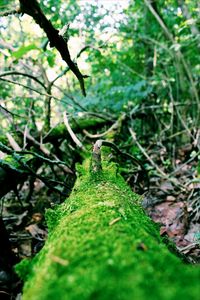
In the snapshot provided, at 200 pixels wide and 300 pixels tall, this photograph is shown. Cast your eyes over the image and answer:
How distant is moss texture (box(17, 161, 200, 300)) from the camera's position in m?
0.68

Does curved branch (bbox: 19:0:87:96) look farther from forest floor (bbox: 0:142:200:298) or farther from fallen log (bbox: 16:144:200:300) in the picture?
forest floor (bbox: 0:142:200:298)

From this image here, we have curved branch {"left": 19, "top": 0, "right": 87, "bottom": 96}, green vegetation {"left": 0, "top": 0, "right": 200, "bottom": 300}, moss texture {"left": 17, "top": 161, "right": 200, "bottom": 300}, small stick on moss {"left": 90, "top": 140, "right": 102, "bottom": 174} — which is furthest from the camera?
small stick on moss {"left": 90, "top": 140, "right": 102, "bottom": 174}

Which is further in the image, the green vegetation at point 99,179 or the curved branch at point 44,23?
the curved branch at point 44,23

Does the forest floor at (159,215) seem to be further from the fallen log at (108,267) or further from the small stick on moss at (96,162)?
the fallen log at (108,267)

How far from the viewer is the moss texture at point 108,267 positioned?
2.22 ft

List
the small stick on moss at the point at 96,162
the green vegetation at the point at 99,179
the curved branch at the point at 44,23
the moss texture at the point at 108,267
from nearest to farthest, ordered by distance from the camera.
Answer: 1. the moss texture at the point at 108,267
2. the green vegetation at the point at 99,179
3. the curved branch at the point at 44,23
4. the small stick on moss at the point at 96,162

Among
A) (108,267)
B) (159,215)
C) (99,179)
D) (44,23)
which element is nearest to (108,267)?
(108,267)

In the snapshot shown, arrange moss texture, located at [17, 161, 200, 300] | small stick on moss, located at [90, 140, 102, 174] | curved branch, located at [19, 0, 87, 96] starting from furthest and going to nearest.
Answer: small stick on moss, located at [90, 140, 102, 174] < curved branch, located at [19, 0, 87, 96] < moss texture, located at [17, 161, 200, 300]

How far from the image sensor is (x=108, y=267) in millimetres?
786

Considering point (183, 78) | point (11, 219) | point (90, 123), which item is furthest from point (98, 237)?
point (183, 78)

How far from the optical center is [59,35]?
143 cm

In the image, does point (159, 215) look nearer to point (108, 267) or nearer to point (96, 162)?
point (96, 162)

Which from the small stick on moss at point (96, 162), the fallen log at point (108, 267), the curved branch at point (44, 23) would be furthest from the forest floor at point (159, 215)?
the curved branch at point (44, 23)

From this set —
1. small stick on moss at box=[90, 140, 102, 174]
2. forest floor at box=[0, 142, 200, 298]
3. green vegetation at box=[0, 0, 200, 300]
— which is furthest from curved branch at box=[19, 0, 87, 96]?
forest floor at box=[0, 142, 200, 298]
